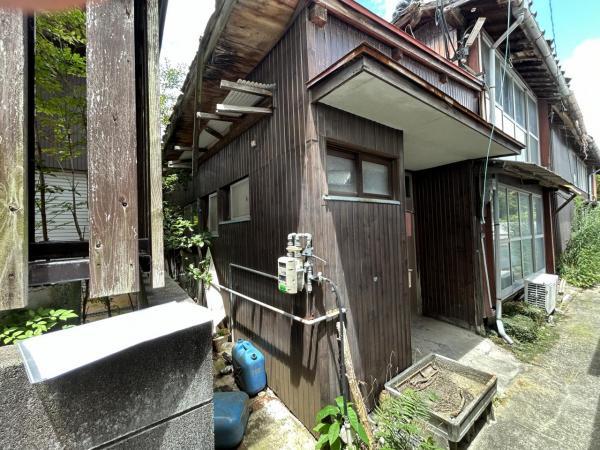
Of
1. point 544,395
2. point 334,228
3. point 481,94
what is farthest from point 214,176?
point 544,395

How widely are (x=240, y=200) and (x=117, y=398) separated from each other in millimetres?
3570

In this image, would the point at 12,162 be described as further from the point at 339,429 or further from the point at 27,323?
the point at 339,429

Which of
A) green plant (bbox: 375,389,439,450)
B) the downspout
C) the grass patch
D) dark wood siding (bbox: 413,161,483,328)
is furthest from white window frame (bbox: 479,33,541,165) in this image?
green plant (bbox: 375,389,439,450)

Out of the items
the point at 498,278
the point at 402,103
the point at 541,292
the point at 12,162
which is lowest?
the point at 541,292

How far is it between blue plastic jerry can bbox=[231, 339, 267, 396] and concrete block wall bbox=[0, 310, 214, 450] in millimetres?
2117

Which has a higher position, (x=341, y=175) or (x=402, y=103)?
(x=402, y=103)

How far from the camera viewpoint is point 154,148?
1.51 m

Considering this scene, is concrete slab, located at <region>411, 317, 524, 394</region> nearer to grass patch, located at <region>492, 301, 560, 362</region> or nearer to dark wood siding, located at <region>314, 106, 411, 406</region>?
grass patch, located at <region>492, 301, 560, 362</region>

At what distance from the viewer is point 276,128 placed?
3.28 metres

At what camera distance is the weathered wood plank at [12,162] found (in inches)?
42.4

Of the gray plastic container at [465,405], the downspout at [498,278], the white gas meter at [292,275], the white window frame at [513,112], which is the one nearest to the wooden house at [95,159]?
the white gas meter at [292,275]

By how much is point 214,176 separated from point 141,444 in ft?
15.7

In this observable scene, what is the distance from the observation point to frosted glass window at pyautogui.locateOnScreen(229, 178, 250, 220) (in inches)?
167

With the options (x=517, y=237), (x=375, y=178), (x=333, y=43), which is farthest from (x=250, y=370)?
(x=517, y=237)
